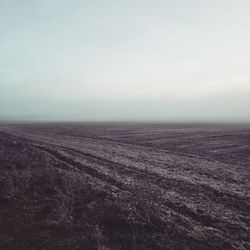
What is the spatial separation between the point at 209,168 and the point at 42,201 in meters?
10.3

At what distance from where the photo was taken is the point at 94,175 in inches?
632

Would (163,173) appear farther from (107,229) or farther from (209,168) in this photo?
(107,229)

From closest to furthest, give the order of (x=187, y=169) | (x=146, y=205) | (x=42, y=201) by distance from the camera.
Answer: (x=146, y=205)
(x=42, y=201)
(x=187, y=169)

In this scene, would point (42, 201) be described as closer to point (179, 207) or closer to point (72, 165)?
point (179, 207)

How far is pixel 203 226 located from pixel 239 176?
782 centimetres

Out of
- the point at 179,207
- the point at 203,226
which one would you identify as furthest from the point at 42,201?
the point at 203,226

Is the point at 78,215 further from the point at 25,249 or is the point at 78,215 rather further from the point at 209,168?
the point at 209,168

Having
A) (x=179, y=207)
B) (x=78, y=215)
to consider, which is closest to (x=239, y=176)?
(x=179, y=207)

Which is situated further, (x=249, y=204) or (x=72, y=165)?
(x=72, y=165)

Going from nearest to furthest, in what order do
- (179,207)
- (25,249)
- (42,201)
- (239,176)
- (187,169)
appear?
(25,249), (179,207), (42,201), (239,176), (187,169)

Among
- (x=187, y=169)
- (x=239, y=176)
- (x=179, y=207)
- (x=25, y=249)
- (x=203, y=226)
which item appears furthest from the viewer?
(x=187, y=169)

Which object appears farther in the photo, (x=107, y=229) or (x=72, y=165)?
(x=72, y=165)

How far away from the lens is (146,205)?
9.58 metres

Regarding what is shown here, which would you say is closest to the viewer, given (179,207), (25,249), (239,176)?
(25,249)
